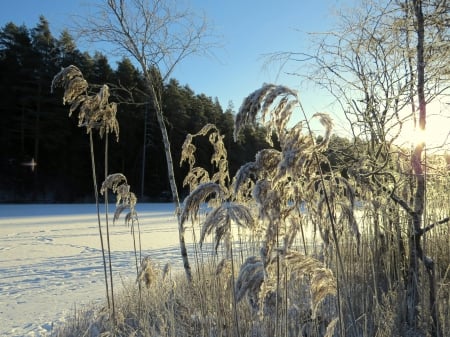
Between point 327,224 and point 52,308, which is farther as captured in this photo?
point 52,308

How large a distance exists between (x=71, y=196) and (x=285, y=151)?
2873cm

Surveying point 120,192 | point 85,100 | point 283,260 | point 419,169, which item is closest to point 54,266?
point 120,192

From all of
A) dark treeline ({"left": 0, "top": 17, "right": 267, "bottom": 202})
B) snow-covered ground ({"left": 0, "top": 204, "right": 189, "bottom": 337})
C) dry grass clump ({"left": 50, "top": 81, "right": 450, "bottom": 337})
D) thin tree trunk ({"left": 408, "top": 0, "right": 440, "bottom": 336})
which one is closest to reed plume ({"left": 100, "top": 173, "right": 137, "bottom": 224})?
dry grass clump ({"left": 50, "top": 81, "right": 450, "bottom": 337})

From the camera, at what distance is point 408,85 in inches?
131

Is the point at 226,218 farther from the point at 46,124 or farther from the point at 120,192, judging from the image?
the point at 46,124

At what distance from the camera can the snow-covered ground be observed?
14.3 feet

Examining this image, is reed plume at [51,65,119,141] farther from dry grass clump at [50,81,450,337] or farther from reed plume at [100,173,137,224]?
reed plume at [100,173,137,224]

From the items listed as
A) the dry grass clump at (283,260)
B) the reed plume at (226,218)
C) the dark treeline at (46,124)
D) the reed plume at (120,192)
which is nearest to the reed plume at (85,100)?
the dry grass clump at (283,260)

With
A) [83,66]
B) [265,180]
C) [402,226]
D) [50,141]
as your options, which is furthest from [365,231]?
[50,141]

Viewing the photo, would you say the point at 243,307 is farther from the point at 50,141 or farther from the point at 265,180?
the point at 50,141

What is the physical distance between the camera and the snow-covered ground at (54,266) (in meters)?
4.34

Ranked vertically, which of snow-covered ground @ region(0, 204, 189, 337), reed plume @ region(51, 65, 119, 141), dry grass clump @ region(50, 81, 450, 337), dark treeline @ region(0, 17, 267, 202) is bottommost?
snow-covered ground @ region(0, 204, 189, 337)

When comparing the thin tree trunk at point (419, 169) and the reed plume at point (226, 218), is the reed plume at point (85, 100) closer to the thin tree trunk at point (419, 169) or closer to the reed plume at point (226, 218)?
the reed plume at point (226, 218)

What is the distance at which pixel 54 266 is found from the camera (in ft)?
22.6
